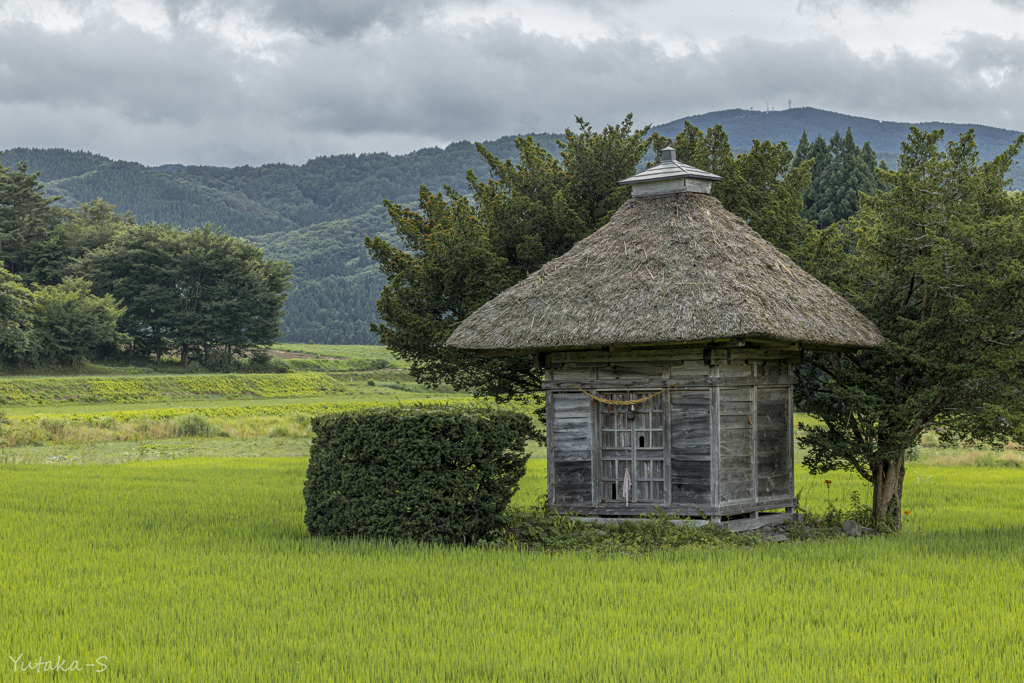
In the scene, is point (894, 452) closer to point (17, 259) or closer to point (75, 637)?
point (75, 637)

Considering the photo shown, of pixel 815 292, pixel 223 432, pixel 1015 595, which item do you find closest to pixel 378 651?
pixel 1015 595

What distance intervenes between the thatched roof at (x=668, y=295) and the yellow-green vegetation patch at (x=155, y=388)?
4153cm

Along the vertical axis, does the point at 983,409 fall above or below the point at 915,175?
below

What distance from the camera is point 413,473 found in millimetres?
12461

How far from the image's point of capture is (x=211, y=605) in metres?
8.98

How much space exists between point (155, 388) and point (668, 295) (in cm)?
4783

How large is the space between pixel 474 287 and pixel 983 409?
366 inches

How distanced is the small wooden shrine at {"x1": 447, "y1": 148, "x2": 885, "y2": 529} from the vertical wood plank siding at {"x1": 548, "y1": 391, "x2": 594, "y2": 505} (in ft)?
0.05

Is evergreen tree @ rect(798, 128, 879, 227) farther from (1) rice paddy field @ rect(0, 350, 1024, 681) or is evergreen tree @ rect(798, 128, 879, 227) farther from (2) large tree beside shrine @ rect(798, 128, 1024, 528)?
(1) rice paddy field @ rect(0, 350, 1024, 681)

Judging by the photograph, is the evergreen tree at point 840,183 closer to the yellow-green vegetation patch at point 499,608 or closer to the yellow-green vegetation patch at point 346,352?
the yellow-green vegetation patch at point 346,352

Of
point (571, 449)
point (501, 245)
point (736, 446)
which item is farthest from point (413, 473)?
point (501, 245)

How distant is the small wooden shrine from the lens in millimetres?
12812

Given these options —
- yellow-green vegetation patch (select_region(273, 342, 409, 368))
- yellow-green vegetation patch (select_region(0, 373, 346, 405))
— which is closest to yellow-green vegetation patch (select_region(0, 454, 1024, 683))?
yellow-green vegetation patch (select_region(0, 373, 346, 405))

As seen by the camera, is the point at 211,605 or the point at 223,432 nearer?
the point at 211,605
